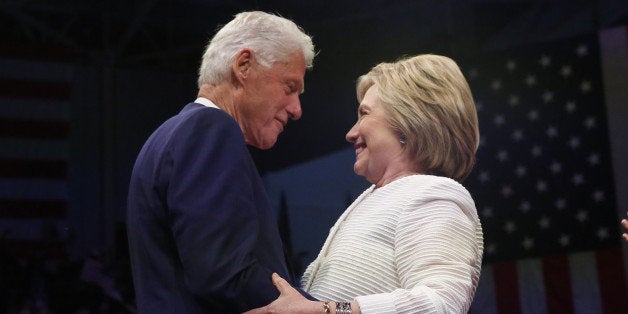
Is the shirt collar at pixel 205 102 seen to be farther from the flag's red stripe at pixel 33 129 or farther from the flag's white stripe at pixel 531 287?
the flag's red stripe at pixel 33 129

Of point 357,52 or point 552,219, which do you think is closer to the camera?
point 552,219

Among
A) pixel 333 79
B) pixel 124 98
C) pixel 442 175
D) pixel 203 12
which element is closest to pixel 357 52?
pixel 333 79

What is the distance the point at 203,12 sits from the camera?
7.92 meters

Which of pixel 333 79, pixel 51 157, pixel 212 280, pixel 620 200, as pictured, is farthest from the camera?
pixel 333 79

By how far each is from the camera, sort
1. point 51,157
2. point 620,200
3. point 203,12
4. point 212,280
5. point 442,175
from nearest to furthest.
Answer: point 212,280 → point 442,175 → point 620,200 → point 51,157 → point 203,12

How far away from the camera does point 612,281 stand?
15.2 ft

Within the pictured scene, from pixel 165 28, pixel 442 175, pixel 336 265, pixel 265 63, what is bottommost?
pixel 336 265

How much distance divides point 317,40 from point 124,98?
6.00 ft

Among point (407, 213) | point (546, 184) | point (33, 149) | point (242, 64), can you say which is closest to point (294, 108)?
point (242, 64)

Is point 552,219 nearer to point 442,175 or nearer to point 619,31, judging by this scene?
point 619,31

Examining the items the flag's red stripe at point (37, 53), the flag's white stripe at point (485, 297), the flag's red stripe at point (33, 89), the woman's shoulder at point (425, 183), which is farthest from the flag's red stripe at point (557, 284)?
the flag's red stripe at point (37, 53)

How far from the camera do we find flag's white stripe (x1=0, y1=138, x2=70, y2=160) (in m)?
6.46

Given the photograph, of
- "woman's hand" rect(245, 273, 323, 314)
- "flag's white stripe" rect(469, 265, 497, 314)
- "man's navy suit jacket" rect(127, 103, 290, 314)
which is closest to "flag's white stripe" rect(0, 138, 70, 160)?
"flag's white stripe" rect(469, 265, 497, 314)

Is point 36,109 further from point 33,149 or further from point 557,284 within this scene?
point 557,284
